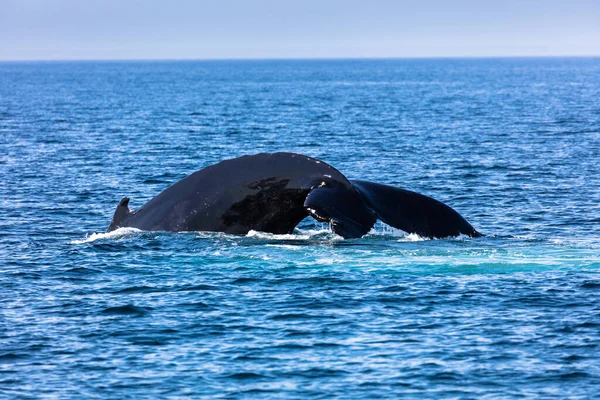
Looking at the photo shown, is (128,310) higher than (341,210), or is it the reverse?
(341,210)

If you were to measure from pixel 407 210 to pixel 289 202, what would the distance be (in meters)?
2.17

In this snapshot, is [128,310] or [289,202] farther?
[289,202]

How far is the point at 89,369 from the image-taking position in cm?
1458

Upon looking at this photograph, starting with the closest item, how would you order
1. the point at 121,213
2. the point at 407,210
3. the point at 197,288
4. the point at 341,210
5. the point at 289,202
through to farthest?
the point at 341,210 → the point at 407,210 → the point at 197,288 → the point at 289,202 → the point at 121,213

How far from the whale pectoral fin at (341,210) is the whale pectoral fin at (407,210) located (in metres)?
0.28

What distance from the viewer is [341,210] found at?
17984mm

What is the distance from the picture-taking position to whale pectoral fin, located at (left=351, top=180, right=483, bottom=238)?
18.4 meters

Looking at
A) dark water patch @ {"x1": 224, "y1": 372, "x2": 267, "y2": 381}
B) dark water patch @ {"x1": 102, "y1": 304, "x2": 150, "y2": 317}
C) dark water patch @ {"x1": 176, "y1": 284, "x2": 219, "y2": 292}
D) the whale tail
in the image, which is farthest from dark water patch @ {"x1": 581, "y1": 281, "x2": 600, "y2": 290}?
the whale tail

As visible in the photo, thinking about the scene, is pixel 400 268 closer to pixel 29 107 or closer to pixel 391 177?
pixel 391 177

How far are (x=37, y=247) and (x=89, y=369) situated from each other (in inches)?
Answer: 359

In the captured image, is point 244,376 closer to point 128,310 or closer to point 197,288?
point 128,310

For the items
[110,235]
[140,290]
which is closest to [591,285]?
[140,290]

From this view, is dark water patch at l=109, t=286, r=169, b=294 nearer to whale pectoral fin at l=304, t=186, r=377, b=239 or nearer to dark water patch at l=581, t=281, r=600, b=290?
whale pectoral fin at l=304, t=186, r=377, b=239

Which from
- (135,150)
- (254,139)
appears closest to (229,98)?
(254,139)
